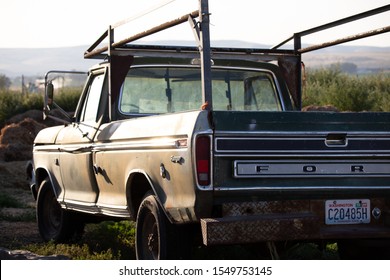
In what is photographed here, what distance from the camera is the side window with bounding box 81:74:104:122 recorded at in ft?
30.0

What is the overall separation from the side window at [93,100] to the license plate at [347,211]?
9.99 ft

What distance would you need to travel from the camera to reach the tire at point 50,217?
33.2ft

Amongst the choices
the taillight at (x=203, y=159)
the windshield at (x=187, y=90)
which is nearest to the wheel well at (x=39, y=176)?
the windshield at (x=187, y=90)

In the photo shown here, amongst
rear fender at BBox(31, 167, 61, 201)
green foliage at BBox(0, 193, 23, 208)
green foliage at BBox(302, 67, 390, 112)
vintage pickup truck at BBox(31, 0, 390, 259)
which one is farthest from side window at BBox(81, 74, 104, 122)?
green foliage at BBox(302, 67, 390, 112)

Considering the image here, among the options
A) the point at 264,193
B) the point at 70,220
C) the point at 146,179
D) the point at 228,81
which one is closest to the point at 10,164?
the point at 70,220

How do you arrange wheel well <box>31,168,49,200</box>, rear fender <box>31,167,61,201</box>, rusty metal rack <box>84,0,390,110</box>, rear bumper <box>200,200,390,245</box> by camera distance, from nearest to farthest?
rear bumper <box>200,200,390,245</box> → rusty metal rack <box>84,0,390,110</box> → rear fender <box>31,167,61,201</box> → wheel well <box>31,168,49,200</box>

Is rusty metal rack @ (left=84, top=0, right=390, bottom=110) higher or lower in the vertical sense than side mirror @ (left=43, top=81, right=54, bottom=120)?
higher

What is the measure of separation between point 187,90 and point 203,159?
8.70 feet

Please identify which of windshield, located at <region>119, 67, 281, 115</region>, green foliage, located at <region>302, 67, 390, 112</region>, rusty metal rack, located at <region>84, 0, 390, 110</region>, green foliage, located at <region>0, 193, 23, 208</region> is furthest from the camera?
green foliage, located at <region>302, 67, 390, 112</region>

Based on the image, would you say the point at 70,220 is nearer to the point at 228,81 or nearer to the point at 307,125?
the point at 228,81

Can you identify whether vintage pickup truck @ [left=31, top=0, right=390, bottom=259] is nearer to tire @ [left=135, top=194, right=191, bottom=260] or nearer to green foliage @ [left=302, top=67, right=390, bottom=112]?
tire @ [left=135, top=194, right=191, bottom=260]

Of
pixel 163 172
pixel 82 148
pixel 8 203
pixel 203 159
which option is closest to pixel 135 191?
pixel 163 172

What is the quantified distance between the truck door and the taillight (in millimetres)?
2477

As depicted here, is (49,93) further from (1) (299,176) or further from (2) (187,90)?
(1) (299,176)
